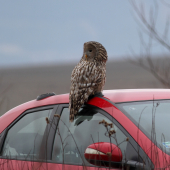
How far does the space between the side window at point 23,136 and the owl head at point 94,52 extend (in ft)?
4.13

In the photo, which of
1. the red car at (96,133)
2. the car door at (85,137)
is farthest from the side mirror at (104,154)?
the car door at (85,137)

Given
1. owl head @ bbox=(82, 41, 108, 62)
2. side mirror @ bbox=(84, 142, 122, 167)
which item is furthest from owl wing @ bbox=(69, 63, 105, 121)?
side mirror @ bbox=(84, 142, 122, 167)

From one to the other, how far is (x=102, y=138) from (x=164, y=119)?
23.3 inches

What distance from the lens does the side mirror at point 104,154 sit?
2521 millimetres

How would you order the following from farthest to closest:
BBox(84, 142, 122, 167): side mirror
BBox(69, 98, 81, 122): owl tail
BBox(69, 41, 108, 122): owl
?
BBox(69, 41, 108, 122): owl, BBox(69, 98, 81, 122): owl tail, BBox(84, 142, 122, 167): side mirror

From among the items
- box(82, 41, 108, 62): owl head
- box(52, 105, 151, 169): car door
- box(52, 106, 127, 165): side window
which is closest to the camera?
box(52, 105, 151, 169): car door

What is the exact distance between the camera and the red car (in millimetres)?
2535

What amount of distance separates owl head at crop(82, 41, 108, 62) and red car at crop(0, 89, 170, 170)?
2.96 feet

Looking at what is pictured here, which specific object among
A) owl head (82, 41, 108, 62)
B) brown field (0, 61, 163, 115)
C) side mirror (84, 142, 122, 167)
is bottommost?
side mirror (84, 142, 122, 167)

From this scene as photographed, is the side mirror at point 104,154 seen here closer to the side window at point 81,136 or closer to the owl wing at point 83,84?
the side window at point 81,136

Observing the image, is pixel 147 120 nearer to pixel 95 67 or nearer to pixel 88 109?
pixel 88 109

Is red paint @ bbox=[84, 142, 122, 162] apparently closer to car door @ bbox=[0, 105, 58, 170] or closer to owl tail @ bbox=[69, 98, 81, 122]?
owl tail @ bbox=[69, 98, 81, 122]

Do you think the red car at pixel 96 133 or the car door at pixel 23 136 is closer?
the red car at pixel 96 133

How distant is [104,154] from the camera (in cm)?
255
